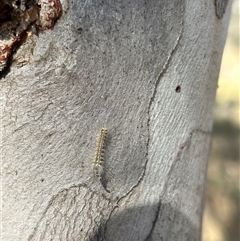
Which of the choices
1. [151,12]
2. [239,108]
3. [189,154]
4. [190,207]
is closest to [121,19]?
[151,12]

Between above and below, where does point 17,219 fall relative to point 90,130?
below

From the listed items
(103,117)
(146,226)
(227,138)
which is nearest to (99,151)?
(103,117)

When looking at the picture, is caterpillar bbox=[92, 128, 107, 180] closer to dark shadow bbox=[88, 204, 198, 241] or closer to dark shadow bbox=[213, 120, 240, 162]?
dark shadow bbox=[88, 204, 198, 241]

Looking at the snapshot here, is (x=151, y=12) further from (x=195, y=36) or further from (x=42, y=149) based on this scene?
(x=42, y=149)

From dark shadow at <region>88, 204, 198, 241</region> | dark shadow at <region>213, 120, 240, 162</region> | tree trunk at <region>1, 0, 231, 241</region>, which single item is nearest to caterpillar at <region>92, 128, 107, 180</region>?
tree trunk at <region>1, 0, 231, 241</region>

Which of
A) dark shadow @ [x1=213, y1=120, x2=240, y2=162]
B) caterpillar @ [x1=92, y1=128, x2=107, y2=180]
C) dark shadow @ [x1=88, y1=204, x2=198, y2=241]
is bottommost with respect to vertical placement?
dark shadow @ [x1=88, y1=204, x2=198, y2=241]

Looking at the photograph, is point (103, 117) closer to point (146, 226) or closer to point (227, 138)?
point (146, 226)

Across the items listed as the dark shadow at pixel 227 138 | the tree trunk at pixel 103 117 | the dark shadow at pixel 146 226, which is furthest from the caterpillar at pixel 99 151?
the dark shadow at pixel 227 138

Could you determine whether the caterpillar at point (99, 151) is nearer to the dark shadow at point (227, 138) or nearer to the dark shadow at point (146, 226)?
the dark shadow at point (146, 226)
